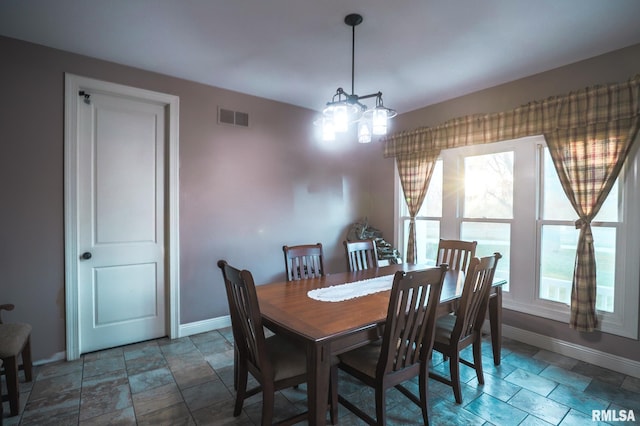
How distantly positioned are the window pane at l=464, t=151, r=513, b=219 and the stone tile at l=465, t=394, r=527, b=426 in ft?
5.95

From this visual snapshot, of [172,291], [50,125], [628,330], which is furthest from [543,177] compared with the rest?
[50,125]

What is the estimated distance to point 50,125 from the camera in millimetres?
2547

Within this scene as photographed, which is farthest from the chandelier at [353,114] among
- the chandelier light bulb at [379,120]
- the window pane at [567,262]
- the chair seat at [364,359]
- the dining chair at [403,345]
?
the window pane at [567,262]

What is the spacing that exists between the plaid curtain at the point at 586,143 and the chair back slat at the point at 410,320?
1.75 metres

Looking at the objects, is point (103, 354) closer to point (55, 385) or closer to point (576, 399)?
point (55, 385)

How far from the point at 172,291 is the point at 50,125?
176 cm

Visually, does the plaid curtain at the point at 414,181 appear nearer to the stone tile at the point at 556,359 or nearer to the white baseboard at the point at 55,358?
the stone tile at the point at 556,359

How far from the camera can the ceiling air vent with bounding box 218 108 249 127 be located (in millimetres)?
3334

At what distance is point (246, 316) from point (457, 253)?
221 cm

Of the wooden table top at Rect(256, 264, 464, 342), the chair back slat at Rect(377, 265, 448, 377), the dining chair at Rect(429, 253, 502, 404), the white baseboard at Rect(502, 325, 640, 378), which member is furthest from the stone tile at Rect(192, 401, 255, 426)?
the white baseboard at Rect(502, 325, 640, 378)

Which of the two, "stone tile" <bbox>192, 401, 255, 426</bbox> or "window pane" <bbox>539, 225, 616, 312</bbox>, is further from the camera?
"window pane" <bbox>539, 225, 616, 312</bbox>

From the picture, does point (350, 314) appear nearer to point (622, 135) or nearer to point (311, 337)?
point (311, 337)

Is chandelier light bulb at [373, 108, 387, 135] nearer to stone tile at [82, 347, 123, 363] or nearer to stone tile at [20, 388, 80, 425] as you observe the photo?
stone tile at [20, 388, 80, 425]

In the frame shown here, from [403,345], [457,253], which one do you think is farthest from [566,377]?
[403,345]
